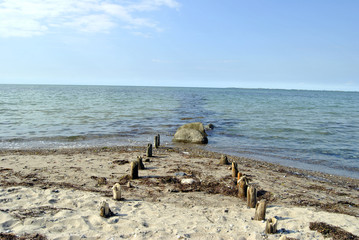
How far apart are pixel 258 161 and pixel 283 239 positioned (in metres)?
7.56

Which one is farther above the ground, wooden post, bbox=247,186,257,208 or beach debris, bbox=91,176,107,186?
wooden post, bbox=247,186,257,208

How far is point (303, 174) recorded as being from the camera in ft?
33.5

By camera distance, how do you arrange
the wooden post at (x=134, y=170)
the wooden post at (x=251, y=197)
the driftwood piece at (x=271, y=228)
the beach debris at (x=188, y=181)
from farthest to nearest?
the wooden post at (x=134, y=170) < the beach debris at (x=188, y=181) < the wooden post at (x=251, y=197) < the driftwood piece at (x=271, y=228)

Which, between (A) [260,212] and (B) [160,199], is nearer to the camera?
(A) [260,212]

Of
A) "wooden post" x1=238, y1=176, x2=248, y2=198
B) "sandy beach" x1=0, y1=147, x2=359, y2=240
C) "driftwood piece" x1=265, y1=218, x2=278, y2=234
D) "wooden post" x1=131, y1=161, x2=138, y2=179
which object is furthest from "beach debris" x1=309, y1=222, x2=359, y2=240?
"wooden post" x1=131, y1=161, x2=138, y2=179

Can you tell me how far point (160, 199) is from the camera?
6.81 meters

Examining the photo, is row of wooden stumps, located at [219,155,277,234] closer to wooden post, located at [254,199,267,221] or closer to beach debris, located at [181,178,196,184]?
wooden post, located at [254,199,267,221]

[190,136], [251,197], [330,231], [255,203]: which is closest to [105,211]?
[251,197]

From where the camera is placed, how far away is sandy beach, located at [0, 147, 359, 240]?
5098mm

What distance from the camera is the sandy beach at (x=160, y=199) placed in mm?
5098

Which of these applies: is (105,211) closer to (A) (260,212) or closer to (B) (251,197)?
(A) (260,212)

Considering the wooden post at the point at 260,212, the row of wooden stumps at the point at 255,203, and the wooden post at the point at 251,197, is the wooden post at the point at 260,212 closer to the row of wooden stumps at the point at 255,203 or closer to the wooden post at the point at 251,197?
the row of wooden stumps at the point at 255,203

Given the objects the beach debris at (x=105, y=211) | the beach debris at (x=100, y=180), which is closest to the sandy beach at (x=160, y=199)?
the beach debris at (x=100, y=180)

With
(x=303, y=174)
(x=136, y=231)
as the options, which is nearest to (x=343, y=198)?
(x=303, y=174)
